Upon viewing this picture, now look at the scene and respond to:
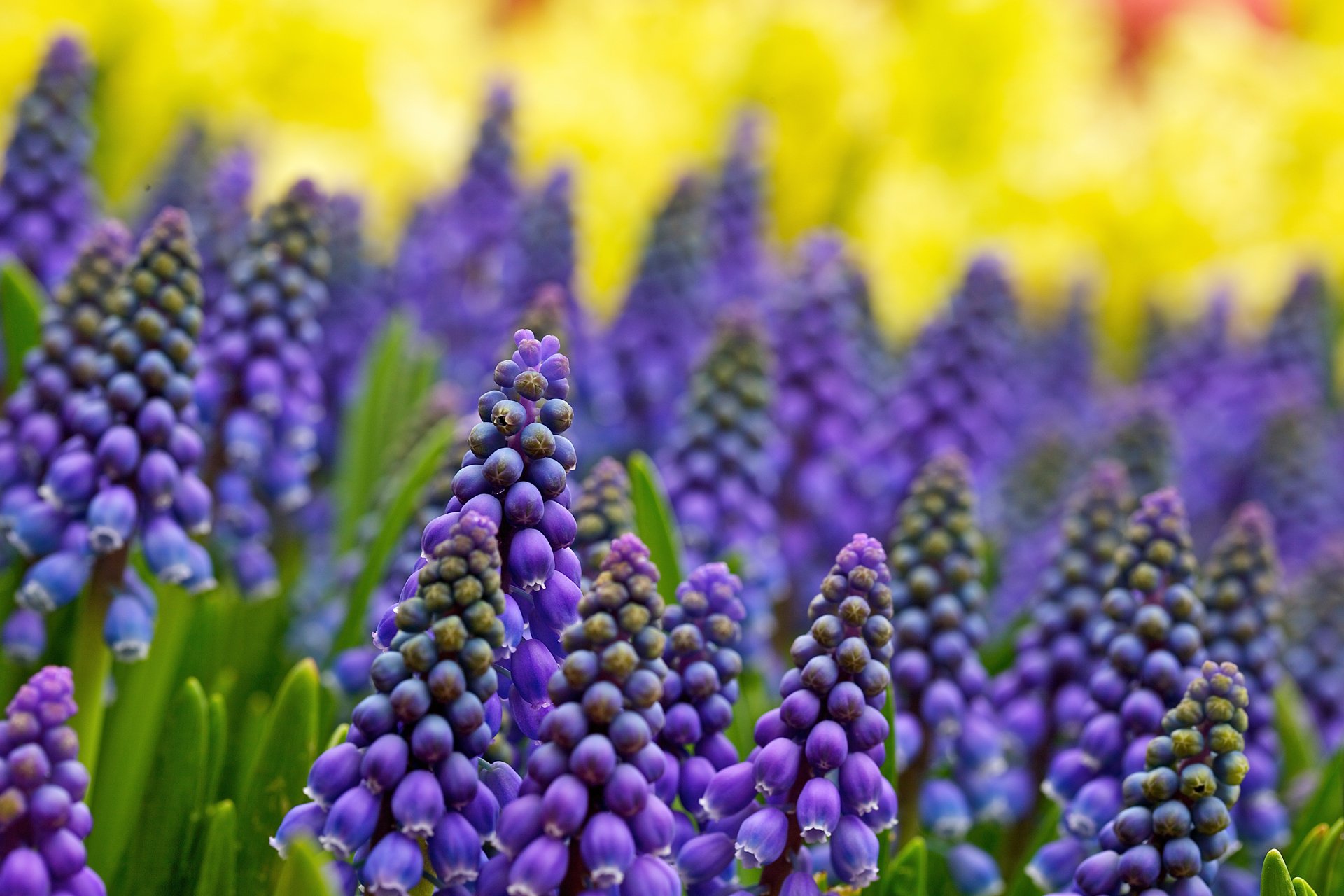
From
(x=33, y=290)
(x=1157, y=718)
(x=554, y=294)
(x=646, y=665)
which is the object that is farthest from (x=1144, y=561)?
(x=33, y=290)

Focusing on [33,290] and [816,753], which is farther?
[33,290]

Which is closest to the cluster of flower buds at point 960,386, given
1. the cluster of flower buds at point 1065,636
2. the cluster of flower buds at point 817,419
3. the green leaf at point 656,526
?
the cluster of flower buds at point 817,419

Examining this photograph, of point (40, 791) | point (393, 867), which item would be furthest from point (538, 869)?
point (40, 791)

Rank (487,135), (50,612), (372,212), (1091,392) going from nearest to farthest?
(50,612)
(487,135)
(1091,392)
(372,212)

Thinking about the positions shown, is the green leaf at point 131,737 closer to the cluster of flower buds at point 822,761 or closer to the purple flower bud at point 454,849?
the purple flower bud at point 454,849

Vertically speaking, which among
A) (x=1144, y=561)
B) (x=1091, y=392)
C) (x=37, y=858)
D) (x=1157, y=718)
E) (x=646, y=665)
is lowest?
(x=37, y=858)

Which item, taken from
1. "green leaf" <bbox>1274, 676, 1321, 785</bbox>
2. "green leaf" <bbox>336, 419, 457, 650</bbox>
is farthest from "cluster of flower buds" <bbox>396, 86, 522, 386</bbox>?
"green leaf" <bbox>1274, 676, 1321, 785</bbox>

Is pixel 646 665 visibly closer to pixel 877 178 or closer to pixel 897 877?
pixel 897 877
